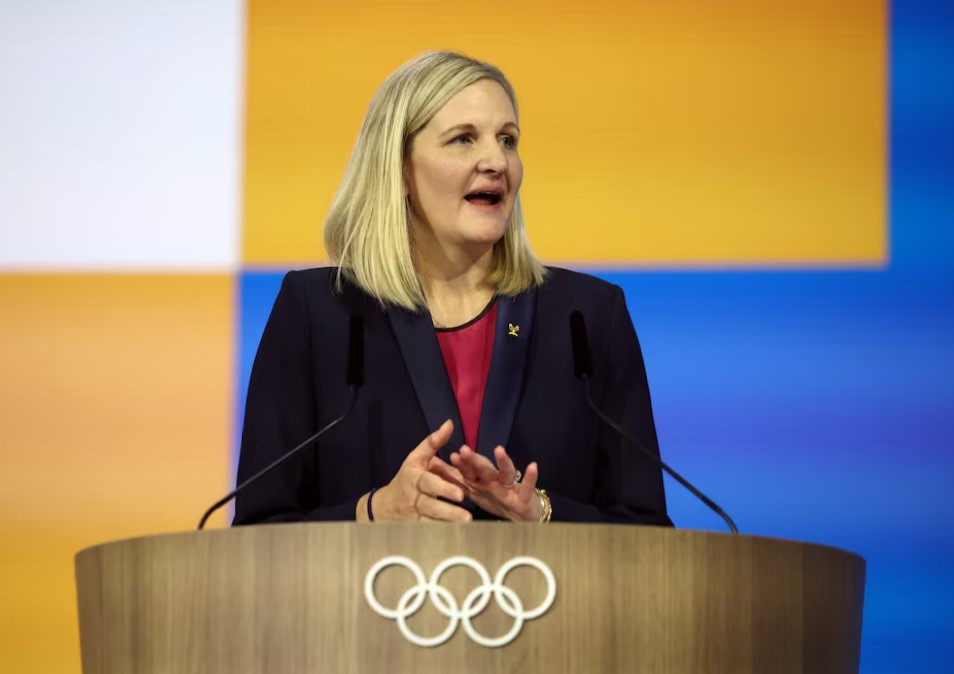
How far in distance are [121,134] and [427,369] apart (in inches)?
46.7

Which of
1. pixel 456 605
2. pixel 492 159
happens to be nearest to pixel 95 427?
pixel 492 159

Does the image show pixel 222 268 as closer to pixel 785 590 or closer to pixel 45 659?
pixel 45 659

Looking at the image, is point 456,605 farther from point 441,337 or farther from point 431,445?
point 441,337

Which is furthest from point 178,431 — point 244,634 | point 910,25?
point 910,25

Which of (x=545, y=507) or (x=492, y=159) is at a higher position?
(x=492, y=159)

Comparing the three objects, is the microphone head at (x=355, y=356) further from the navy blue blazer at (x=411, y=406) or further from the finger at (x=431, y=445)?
the navy blue blazer at (x=411, y=406)

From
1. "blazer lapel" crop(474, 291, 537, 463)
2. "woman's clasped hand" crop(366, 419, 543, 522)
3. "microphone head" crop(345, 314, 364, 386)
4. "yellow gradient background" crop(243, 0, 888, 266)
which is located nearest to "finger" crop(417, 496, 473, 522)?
"woman's clasped hand" crop(366, 419, 543, 522)

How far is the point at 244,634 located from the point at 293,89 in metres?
1.89

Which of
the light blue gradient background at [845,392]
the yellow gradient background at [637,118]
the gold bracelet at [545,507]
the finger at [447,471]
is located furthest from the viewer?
the yellow gradient background at [637,118]

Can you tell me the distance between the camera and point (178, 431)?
3.04 m

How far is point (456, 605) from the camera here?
1471 mm

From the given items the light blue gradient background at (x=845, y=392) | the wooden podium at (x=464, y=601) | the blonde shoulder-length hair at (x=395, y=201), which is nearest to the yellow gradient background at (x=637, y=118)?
the light blue gradient background at (x=845, y=392)

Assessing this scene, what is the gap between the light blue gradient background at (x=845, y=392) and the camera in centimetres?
298

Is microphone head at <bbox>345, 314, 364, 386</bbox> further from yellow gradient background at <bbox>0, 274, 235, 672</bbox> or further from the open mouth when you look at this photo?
yellow gradient background at <bbox>0, 274, 235, 672</bbox>
